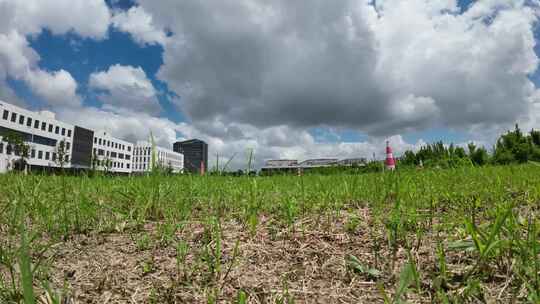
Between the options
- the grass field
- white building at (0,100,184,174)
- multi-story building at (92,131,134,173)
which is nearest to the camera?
the grass field

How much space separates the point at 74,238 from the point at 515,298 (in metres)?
2.54

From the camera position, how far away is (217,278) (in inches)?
57.2

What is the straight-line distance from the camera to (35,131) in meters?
63.2

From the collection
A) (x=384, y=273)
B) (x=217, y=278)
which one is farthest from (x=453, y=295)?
(x=217, y=278)

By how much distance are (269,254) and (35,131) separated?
80226 millimetres

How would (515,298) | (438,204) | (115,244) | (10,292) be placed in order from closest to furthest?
(515,298) → (10,292) → (115,244) → (438,204)

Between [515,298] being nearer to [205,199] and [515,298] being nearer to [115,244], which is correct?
[115,244]

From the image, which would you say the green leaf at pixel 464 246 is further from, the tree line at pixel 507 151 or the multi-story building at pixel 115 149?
the multi-story building at pixel 115 149

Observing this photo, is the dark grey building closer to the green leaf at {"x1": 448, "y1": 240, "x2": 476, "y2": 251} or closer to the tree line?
the green leaf at {"x1": 448, "y1": 240, "x2": 476, "y2": 251}

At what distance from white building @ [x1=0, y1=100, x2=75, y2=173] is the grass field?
6359 cm

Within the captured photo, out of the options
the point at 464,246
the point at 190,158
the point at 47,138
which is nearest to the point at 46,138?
the point at 47,138

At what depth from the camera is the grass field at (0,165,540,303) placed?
1.28m

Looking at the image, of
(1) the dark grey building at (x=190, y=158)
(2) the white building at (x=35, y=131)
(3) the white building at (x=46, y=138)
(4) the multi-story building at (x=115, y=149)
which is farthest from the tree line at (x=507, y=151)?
(4) the multi-story building at (x=115, y=149)

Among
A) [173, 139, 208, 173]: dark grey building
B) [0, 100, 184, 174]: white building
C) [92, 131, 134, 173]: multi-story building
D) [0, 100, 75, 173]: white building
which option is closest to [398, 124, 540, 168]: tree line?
[173, 139, 208, 173]: dark grey building
